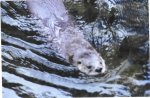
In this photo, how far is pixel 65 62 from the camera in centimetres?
284

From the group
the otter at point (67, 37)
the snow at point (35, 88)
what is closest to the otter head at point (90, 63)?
the otter at point (67, 37)

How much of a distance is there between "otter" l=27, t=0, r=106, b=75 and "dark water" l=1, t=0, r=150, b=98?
1.0 inches

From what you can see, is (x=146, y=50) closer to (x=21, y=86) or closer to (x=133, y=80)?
(x=133, y=80)

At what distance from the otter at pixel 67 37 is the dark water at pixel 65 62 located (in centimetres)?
3

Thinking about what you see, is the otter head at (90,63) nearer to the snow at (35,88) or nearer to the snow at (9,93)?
the snow at (35,88)

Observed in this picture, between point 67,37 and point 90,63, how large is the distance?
0.17 metres

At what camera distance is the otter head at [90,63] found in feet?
9.24

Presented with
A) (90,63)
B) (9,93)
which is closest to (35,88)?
(9,93)

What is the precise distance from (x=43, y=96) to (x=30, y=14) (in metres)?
0.39

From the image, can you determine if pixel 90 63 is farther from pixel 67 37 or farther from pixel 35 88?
pixel 35 88

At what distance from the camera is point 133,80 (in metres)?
2.84

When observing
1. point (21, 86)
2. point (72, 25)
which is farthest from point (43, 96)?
point (72, 25)

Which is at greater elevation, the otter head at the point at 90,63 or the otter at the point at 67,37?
the otter at the point at 67,37

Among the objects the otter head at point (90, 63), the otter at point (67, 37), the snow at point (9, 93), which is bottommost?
the snow at point (9, 93)
